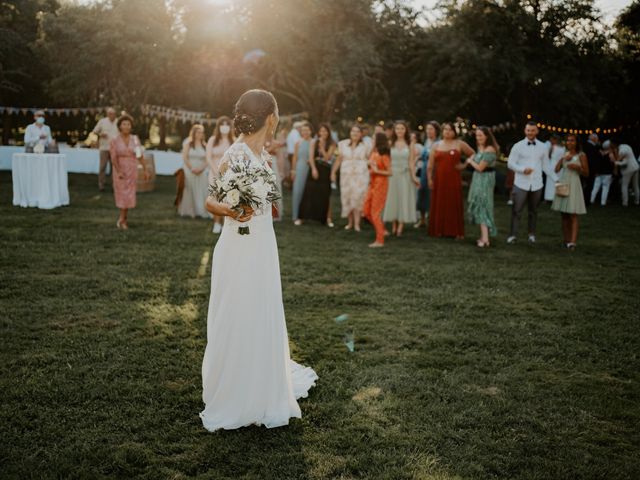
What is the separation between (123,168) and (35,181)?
11.6ft

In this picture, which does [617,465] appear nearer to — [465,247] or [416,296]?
[416,296]

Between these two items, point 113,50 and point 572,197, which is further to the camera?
point 113,50

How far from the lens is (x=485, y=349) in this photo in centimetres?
544

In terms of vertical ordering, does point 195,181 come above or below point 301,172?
below

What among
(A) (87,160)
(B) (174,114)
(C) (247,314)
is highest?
(B) (174,114)

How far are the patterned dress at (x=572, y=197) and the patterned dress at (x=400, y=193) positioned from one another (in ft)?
8.33

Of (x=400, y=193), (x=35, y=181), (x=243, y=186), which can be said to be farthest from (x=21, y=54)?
(x=243, y=186)

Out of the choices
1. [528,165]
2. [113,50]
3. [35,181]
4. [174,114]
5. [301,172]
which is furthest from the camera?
[174,114]

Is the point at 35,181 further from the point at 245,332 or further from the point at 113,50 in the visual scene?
the point at 113,50

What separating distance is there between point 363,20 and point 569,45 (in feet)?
26.5

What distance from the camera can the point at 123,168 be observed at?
10.9m

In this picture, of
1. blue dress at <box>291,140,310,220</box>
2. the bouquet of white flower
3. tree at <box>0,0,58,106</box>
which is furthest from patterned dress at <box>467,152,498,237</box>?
tree at <box>0,0,58,106</box>

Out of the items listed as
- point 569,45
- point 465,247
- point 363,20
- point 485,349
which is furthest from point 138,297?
point 569,45

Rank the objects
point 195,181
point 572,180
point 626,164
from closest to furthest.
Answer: point 572,180
point 195,181
point 626,164
